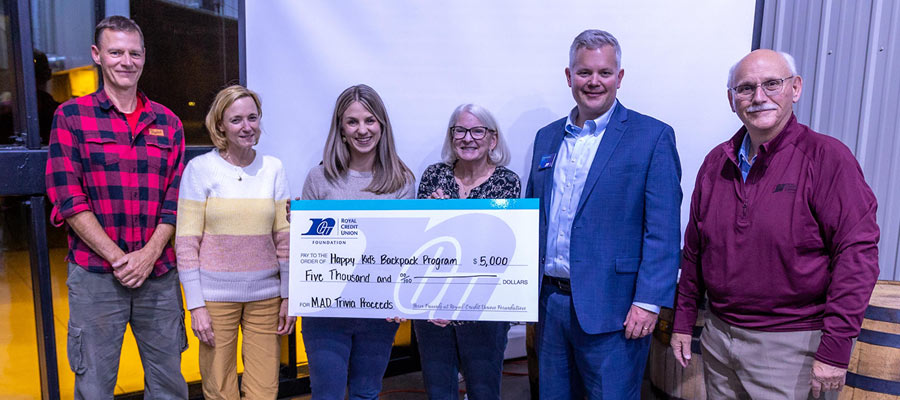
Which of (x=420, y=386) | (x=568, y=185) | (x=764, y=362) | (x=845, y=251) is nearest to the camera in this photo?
(x=845, y=251)

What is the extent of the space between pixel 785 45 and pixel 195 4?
3208 millimetres

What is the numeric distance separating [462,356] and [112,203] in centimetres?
139

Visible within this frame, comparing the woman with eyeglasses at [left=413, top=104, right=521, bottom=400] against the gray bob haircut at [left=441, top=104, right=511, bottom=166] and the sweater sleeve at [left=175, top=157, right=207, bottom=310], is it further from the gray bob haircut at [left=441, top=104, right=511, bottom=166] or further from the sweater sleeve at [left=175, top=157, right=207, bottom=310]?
the sweater sleeve at [left=175, top=157, right=207, bottom=310]

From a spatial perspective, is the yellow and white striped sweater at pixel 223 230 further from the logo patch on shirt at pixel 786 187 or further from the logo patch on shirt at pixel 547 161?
the logo patch on shirt at pixel 786 187

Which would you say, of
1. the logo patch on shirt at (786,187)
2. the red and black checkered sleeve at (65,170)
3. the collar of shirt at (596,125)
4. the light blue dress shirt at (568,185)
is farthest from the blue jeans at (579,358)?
the red and black checkered sleeve at (65,170)

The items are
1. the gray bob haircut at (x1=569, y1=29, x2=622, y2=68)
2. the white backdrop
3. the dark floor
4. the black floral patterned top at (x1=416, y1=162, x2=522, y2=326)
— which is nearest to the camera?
the gray bob haircut at (x1=569, y1=29, x2=622, y2=68)

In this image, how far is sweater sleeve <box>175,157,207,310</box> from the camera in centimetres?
202

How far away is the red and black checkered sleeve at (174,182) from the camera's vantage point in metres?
2.10

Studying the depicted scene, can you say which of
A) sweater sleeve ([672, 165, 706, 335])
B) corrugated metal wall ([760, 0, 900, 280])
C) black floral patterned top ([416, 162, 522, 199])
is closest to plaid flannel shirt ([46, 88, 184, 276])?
black floral patterned top ([416, 162, 522, 199])

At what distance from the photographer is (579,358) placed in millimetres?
1910

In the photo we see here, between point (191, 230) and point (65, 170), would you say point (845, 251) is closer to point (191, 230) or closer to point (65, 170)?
point (191, 230)

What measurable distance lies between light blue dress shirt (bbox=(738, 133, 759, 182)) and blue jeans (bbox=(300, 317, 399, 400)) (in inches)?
52.3

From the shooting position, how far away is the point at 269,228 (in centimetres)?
212

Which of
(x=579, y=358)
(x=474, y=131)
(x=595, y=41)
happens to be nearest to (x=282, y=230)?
(x=474, y=131)
